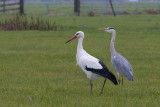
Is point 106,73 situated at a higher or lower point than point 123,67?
higher

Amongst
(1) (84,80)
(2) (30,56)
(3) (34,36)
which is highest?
(1) (84,80)

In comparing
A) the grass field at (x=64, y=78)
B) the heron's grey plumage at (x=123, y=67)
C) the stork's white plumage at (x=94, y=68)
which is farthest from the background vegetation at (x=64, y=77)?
the stork's white plumage at (x=94, y=68)

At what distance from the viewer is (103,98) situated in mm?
9828

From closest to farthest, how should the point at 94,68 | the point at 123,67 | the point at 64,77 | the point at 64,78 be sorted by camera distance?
the point at 94,68
the point at 123,67
the point at 64,78
the point at 64,77

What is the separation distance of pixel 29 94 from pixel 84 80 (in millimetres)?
2384

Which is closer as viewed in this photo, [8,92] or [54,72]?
[8,92]

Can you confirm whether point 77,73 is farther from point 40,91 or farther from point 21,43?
point 21,43

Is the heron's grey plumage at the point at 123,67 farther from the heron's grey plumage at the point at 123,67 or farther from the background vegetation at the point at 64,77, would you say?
the background vegetation at the point at 64,77

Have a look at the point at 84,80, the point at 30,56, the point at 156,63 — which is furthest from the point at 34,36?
the point at 84,80

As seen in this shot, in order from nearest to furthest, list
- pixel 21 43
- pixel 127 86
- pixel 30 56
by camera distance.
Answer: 1. pixel 127 86
2. pixel 30 56
3. pixel 21 43

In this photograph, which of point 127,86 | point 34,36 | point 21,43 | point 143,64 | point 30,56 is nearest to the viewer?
point 127,86

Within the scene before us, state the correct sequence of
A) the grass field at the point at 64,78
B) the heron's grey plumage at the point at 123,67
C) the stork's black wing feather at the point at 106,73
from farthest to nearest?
the heron's grey plumage at the point at 123,67
the stork's black wing feather at the point at 106,73
the grass field at the point at 64,78

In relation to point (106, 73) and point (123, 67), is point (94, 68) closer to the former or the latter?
point (106, 73)

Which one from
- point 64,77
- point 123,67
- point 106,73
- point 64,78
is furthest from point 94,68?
point 64,77
